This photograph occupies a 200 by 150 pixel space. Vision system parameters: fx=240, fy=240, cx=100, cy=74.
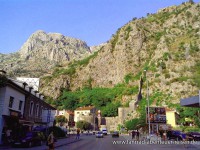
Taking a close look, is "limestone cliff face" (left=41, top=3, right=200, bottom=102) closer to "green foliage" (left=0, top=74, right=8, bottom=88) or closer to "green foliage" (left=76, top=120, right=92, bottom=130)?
"green foliage" (left=76, top=120, right=92, bottom=130)

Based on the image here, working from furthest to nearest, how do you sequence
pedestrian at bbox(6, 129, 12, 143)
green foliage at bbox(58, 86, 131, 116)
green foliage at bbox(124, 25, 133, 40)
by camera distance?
green foliage at bbox(124, 25, 133, 40), green foliage at bbox(58, 86, 131, 116), pedestrian at bbox(6, 129, 12, 143)

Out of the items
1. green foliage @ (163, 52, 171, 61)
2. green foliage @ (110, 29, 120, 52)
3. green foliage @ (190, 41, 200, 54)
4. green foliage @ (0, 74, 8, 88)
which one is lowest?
green foliage @ (0, 74, 8, 88)

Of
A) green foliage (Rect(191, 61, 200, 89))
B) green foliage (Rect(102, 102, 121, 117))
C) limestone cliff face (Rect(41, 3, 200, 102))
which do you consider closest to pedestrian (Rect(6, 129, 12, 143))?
limestone cliff face (Rect(41, 3, 200, 102))

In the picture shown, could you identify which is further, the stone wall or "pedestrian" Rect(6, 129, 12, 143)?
the stone wall

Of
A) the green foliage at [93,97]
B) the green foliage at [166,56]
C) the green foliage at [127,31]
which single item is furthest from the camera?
the green foliage at [127,31]

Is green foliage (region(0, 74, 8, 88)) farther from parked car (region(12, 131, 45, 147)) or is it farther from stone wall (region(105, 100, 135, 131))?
stone wall (region(105, 100, 135, 131))

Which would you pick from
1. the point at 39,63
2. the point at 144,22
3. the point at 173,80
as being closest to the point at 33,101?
the point at 173,80

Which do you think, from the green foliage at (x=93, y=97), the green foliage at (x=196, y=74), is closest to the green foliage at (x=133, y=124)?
the green foliage at (x=93, y=97)

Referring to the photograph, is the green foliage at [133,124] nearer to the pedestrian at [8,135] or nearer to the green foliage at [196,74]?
the green foliage at [196,74]

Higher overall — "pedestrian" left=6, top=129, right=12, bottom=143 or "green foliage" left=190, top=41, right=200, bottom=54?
"green foliage" left=190, top=41, right=200, bottom=54

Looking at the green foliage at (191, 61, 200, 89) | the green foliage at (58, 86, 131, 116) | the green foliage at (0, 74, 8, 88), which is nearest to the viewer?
the green foliage at (0, 74, 8, 88)

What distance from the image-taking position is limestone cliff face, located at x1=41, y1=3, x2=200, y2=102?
320 ft

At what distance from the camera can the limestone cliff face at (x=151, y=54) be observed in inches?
3841

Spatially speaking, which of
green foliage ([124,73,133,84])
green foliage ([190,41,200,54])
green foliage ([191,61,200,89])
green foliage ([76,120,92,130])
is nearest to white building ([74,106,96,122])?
green foliage ([76,120,92,130])
